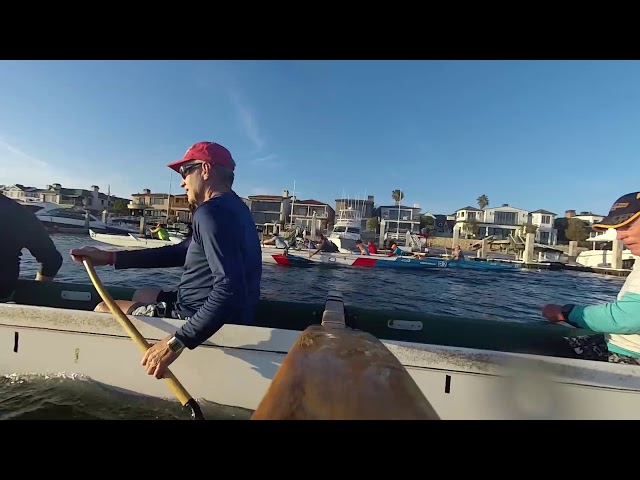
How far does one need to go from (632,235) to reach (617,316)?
594 mm

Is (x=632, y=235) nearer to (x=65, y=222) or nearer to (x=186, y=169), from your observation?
(x=186, y=169)

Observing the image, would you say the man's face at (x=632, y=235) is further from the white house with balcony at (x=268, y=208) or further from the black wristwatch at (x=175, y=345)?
the white house with balcony at (x=268, y=208)

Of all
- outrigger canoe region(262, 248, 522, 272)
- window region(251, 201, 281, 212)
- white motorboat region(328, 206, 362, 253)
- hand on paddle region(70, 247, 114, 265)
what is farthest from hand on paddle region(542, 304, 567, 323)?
window region(251, 201, 281, 212)

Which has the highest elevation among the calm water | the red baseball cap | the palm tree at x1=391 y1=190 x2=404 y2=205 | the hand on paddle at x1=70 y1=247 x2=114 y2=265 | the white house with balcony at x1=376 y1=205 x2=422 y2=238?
the palm tree at x1=391 y1=190 x2=404 y2=205

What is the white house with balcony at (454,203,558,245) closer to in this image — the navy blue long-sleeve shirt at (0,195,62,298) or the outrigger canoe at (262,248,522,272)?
the outrigger canoe at (262,248,522,272)

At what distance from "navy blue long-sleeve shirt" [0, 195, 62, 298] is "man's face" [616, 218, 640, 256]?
16.2 ft

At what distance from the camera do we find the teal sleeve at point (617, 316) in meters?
1.97

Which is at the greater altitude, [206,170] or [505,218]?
[505,218]

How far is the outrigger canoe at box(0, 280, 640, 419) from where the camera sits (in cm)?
197

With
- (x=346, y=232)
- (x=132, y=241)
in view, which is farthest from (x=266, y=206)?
(x=132, y=241)

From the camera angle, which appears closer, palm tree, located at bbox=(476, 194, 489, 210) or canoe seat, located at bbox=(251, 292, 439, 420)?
canoe seat, located at bbox=(251, 292, 439, 420)

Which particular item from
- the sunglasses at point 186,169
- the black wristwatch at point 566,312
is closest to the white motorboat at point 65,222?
the sunglasses at point 186,169

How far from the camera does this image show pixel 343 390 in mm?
777
